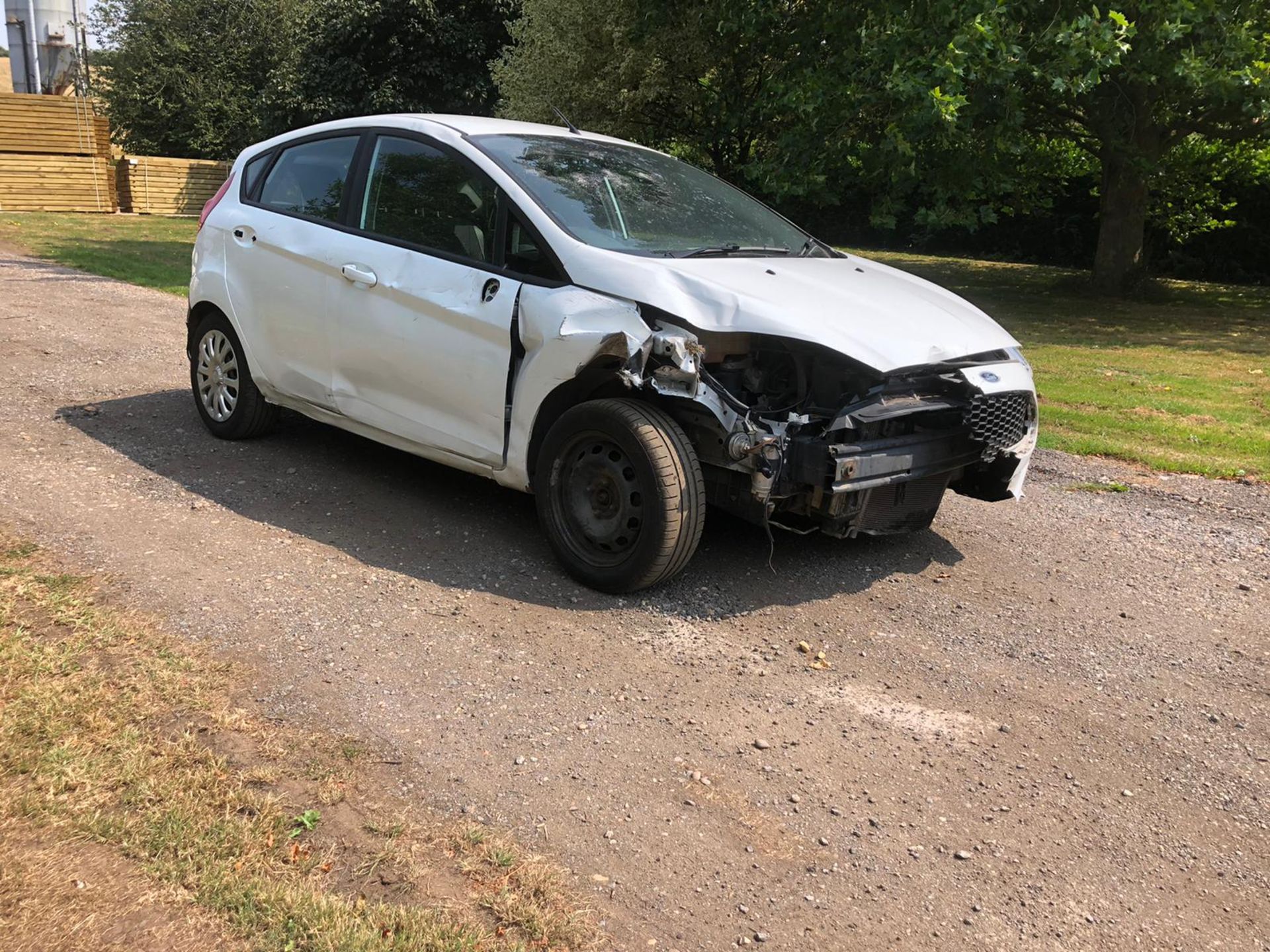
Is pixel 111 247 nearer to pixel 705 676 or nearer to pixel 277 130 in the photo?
pixel 277 130

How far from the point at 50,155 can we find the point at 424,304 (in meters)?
28.4

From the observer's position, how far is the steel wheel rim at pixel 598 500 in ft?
14.3

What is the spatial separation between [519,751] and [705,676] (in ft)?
2.69

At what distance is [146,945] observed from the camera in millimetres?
2412

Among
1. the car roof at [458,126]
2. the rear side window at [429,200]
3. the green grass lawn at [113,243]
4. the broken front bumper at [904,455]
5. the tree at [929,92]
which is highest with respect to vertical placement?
the tree at [929,92]

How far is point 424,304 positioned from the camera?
4.89m

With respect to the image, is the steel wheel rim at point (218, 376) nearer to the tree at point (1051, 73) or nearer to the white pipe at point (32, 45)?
the tree at point (1051, 73)

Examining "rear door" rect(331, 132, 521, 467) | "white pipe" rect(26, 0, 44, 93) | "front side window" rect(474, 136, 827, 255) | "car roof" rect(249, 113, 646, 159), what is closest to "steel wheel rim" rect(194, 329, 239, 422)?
"rear door" rect(331, 132, 521, 467)

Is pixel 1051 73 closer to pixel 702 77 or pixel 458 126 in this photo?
pixel 702 77

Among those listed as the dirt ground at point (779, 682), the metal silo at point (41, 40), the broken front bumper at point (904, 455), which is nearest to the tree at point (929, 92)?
the dirt ground at point (779, 682)

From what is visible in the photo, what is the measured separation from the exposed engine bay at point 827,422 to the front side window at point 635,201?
0.71m

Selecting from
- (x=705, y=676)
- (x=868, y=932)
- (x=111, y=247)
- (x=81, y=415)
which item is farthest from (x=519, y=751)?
(x=111, y=247)

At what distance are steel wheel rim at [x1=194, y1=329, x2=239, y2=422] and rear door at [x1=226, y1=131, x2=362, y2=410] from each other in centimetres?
33

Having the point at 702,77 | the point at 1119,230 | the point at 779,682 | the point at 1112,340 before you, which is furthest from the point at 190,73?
the point at 779,682
